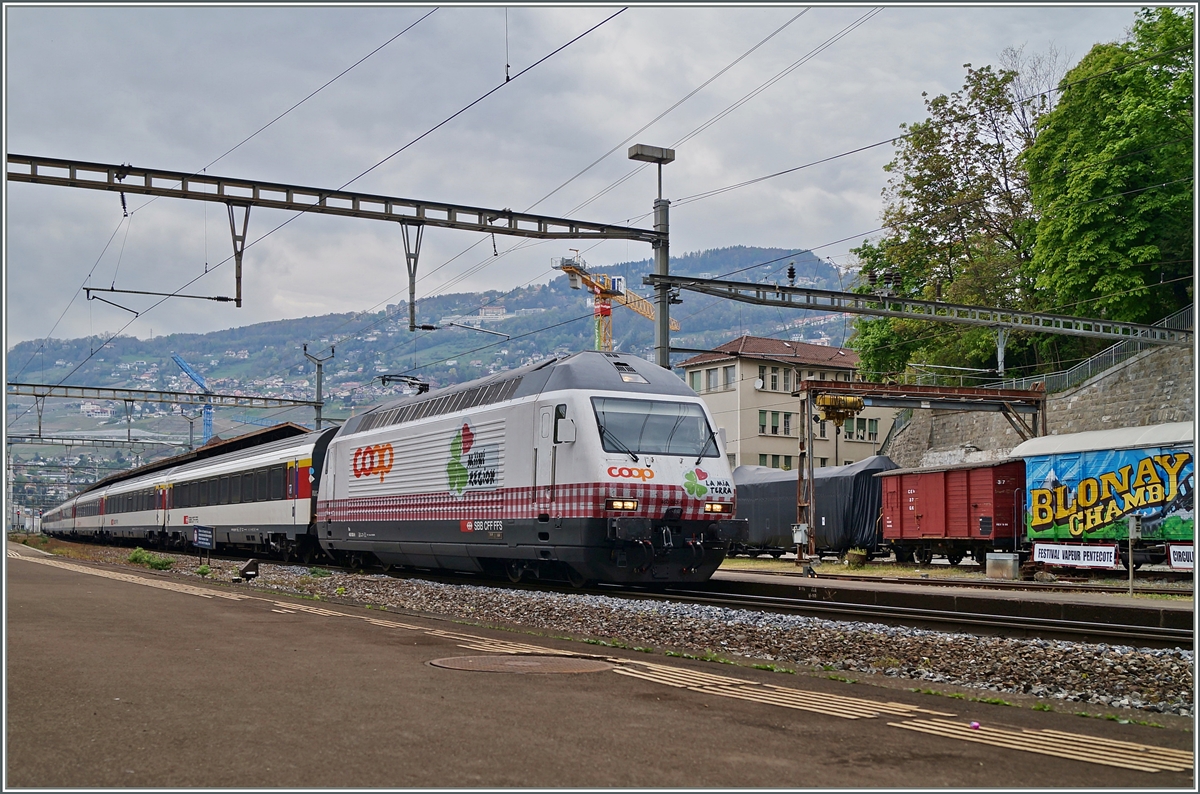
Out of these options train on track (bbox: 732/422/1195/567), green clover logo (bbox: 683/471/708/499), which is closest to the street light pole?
train on track (bbox: 732/422/1195/567)

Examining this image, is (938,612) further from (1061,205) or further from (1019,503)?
(1061,205)

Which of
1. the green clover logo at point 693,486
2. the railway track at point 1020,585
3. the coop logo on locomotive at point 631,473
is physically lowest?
the railway track at point 1020,585

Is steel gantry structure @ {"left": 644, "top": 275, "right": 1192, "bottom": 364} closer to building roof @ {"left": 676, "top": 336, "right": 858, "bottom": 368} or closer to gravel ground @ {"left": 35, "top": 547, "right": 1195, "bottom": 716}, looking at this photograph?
gravel ground @ {"left": 35, "top": 547, "right": 1195, "bottom": 716}

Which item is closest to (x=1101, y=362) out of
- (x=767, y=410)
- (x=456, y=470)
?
(x=456, y=470)

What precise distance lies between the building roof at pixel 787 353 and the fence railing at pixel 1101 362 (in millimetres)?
29698

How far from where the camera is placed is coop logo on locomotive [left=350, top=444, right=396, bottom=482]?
24.5 m

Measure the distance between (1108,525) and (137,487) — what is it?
43.9 m

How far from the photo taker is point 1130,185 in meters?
41.9

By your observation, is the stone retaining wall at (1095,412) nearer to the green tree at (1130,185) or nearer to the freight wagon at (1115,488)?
the green tree at (1130,185)

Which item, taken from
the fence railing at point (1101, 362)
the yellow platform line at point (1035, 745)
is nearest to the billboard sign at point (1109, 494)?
the fence railing at point (1101, 362)

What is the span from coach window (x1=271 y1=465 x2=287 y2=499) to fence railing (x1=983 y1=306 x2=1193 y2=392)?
28.1 m

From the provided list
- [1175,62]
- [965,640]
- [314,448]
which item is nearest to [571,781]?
[965,640]

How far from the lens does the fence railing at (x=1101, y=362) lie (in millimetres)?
40562

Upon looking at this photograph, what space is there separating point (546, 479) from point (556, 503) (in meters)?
0.55
